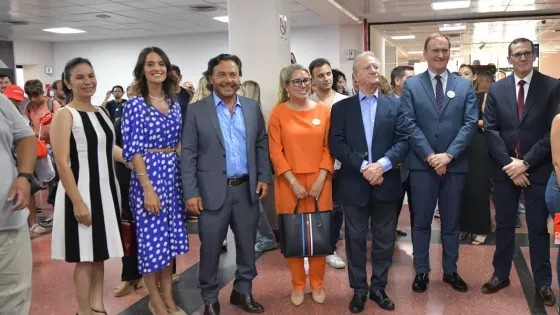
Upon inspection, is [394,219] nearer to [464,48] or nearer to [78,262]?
[78,262]

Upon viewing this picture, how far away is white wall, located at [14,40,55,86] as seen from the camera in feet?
44.3

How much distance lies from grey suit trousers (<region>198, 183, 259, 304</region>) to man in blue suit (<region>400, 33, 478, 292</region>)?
1.16 m

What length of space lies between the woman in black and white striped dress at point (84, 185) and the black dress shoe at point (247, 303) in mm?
845

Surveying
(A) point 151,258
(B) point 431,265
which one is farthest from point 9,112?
(B) point 431,265

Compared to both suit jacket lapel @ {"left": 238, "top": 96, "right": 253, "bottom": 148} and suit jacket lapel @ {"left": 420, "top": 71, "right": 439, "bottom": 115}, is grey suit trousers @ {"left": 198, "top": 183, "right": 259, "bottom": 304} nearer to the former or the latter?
suit jacket lapel @ {"left": 238, "top": 96, "right": 253, "bottom": 148}

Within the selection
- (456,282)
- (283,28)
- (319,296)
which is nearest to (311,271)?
(319,296)

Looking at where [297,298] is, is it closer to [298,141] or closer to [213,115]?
[298,141]

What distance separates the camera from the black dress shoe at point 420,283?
11.4 ft

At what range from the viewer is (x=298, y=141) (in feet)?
10.4

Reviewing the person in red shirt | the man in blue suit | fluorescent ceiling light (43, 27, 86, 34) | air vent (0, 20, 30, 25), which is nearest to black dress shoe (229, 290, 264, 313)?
the man in blue suit

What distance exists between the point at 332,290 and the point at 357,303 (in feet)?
1.26

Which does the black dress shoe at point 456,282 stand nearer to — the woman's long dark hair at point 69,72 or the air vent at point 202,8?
the woman's long dark hair at point 69,72

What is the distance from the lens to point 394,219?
322 cm

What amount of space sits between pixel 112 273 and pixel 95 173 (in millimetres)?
1678
